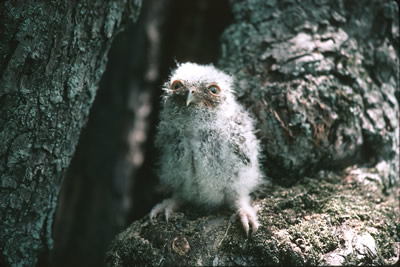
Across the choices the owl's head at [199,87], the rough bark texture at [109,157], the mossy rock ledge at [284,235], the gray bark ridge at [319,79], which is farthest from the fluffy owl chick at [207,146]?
the rough bark texture at [109,157]

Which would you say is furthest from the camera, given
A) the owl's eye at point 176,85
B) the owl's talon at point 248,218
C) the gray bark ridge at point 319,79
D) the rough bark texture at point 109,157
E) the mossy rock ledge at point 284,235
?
the rough bark texture at point 109,157

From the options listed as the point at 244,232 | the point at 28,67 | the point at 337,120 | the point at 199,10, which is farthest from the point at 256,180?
the point at 199,10

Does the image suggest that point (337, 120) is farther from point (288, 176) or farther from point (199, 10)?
point (199, 10)

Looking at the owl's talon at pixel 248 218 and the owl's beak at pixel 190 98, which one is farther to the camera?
the owl's beak at pixel 190 98

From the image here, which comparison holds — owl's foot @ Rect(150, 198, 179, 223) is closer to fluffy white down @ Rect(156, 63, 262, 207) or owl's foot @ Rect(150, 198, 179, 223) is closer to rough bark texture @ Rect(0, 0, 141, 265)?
fluffy white down @ Rect(156, 63, 262, 207)

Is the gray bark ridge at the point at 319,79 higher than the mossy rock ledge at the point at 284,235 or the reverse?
higher

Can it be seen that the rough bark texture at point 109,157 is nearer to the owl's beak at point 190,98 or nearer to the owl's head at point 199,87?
the owl's head at point 199,87

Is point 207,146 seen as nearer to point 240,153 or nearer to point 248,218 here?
point 240,153
